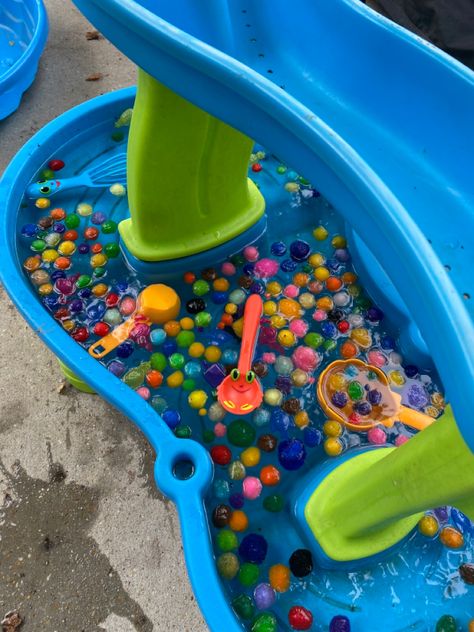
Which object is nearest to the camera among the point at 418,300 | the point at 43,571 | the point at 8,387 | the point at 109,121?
A: the point at 418,300

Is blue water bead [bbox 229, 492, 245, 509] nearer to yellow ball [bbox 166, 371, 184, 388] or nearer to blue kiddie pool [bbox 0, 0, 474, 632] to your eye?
blue kiddie pool [bbox 0, 0, 474, 632]

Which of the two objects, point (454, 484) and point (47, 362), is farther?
point (47, 362)

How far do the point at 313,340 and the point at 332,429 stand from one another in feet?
0.55

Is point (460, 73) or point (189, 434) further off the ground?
point (460, 73)

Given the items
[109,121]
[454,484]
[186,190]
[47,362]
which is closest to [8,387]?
[47,362]

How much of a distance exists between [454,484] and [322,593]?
40 centimetres

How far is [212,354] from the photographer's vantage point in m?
0.97

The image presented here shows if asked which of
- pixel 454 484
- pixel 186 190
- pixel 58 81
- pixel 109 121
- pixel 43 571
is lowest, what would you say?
pixel 43 571

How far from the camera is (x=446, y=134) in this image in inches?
27.6

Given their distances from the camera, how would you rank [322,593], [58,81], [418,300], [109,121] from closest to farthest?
[418,300], [322,593], [109,121], [58,81]

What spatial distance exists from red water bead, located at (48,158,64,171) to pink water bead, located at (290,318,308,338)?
0.64 meters

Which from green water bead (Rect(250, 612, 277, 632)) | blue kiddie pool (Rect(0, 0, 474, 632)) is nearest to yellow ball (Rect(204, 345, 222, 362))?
blue kiddie pool (Rect(0, 0, 474, 632))

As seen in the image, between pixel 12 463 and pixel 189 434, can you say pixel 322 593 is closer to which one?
pixel 189 434

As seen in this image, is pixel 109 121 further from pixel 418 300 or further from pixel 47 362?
pixel 418 300
